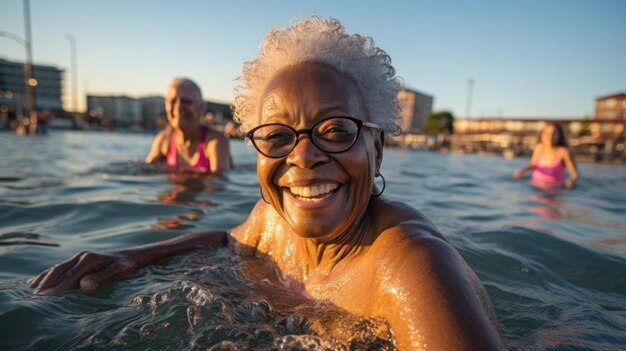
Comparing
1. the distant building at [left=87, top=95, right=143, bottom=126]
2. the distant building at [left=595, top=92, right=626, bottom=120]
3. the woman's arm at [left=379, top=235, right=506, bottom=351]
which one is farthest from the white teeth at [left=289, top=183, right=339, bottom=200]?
the distant building at [left=87, top=95, right=143, bottom=126]

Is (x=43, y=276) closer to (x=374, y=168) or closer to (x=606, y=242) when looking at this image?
(x=374, y=168)

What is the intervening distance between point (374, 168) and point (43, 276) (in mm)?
2001

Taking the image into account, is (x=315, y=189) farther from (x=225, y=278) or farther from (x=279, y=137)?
(x=225, y=278)

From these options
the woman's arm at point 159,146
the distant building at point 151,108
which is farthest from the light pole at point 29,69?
the distant building at point 151,108

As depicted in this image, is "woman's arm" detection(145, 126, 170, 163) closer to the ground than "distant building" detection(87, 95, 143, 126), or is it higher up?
closer to the ground

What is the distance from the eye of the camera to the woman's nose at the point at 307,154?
168 centimetres

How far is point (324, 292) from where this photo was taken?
6.47 ft

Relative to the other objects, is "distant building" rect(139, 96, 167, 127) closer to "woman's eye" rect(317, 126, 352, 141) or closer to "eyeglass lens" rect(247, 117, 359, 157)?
"eyeglass lens" rect(247, 117, 359, 157)

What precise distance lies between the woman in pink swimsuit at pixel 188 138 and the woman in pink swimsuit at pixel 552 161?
23.6ft

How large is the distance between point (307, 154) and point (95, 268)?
157 cm

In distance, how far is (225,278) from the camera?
243 centimetres

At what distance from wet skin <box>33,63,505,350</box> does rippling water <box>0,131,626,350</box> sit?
151mm

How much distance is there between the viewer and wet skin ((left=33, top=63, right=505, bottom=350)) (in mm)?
1251

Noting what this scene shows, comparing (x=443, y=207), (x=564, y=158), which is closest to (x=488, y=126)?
(x=564, y=158)
